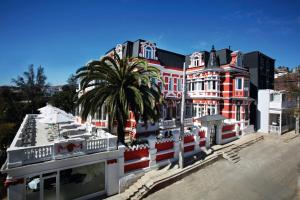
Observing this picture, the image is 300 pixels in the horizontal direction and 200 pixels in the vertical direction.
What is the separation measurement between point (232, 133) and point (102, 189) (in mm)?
15331

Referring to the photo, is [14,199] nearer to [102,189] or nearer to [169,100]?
[102,189]

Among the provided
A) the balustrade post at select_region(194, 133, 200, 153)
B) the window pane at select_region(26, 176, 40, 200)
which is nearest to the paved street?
the balustrade post at select_region(194, 133, 200, 153)

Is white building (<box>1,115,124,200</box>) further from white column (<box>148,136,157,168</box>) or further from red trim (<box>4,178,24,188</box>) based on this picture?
white column (<box>148,136,157,168</box>)

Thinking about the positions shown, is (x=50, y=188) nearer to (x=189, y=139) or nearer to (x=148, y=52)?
(x=189, y=139)

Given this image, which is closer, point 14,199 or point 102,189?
point 14,199

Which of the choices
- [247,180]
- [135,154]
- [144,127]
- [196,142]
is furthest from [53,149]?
[247,180]

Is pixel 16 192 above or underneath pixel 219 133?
underneath

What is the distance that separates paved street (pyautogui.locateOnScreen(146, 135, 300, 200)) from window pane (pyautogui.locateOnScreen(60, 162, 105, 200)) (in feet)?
11.3

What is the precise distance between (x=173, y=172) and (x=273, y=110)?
1906 centimetres

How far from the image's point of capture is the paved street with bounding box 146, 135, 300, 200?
36.3 feet

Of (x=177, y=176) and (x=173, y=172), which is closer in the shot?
(x=177, y=176)

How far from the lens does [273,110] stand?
78.9ft

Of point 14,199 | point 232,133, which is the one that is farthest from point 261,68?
point 14,199

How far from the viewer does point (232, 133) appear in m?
20.2
